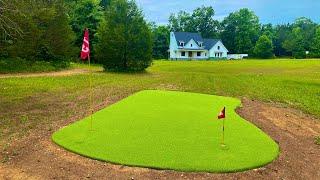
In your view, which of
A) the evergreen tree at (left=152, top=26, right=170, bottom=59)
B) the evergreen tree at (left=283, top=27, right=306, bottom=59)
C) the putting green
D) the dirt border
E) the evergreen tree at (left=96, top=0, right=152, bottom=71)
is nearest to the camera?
the dirt border

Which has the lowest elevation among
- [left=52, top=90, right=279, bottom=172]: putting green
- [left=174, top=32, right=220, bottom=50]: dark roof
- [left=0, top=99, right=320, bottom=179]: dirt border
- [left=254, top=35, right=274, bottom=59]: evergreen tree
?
[left=0, top=99, right=320, bottom=179]: dirt border

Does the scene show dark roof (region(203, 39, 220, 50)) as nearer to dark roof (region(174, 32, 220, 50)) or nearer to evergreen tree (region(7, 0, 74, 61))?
dark roof (region(174, 32, 220, 50))

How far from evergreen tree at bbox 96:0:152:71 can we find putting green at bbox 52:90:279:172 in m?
18.0

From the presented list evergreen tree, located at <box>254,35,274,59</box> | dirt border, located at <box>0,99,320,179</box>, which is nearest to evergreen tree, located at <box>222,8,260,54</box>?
evergreen tree, located at <box>254,35,274,59</box>

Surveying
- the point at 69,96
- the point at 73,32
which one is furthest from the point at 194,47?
the point at 69,96

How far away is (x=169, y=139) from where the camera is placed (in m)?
→ 9.45

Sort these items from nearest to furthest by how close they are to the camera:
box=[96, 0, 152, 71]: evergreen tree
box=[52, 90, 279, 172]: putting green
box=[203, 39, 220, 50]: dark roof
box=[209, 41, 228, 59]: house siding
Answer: box=[52, 90, 279, 172]: putting green < box=[96, 0, 152, 71]: evergreen tree < box=[209, 41, 228, 59]: house siding < box=[203, 39, 220, 50]: dark roof

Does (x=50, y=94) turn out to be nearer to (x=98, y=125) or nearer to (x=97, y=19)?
(x=98, y=125)

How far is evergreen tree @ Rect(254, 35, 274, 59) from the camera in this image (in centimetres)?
8494

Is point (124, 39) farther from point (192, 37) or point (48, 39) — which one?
point (192, 37)

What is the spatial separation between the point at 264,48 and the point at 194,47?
1429cm

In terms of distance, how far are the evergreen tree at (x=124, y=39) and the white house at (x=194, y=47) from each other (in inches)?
2051

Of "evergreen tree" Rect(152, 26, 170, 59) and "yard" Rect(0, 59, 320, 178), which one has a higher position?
"evergreen tree" Rect(152, 26, 170, 59)

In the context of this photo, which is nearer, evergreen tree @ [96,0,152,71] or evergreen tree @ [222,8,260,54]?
evergreen tree @ [96,0,152,71]
